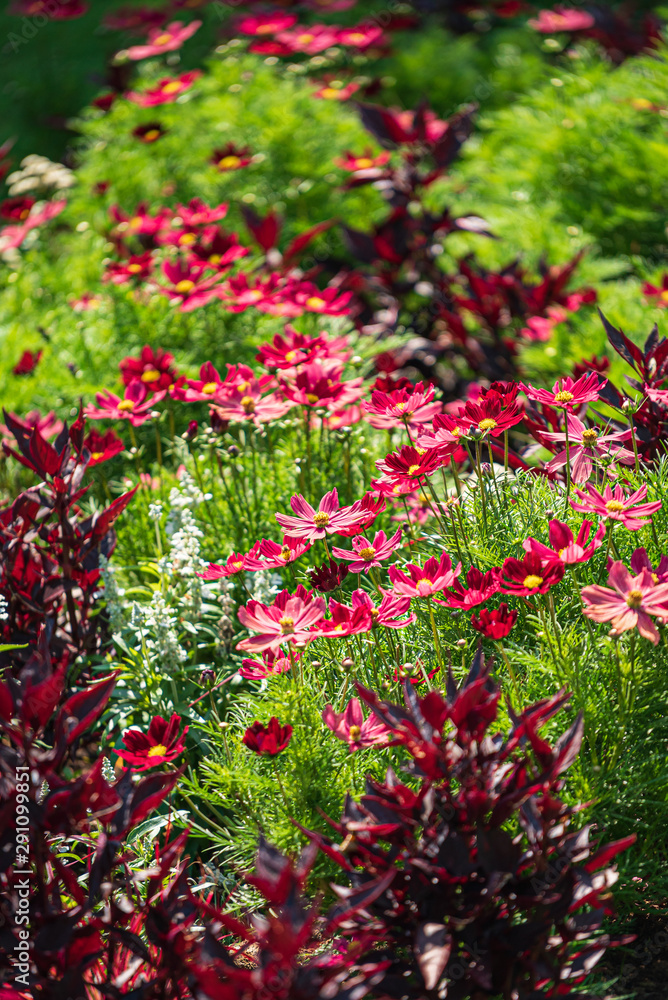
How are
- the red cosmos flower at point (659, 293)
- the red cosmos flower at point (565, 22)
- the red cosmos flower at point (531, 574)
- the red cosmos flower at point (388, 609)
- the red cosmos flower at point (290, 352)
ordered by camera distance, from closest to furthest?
the red cosmos flower at point (531, 574)
the red cosmos flower at point (388, 609)
the red cosmos flower at point (290, 352)
the red cosmos flower at point (659, 293)
the red cosmos flower at point (565, 22)

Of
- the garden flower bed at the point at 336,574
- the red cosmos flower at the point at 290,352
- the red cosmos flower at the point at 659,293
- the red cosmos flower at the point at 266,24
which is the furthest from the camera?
the red cosmos flower at the point at 266,24

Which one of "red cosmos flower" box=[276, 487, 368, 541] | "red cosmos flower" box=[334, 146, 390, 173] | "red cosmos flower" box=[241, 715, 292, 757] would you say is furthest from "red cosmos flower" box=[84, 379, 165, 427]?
"red cosmos flower" box=[334, 146, 390, 173]

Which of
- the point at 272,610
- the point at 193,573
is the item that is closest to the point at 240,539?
the point at 193,573

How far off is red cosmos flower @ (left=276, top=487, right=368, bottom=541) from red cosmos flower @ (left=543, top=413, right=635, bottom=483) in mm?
462

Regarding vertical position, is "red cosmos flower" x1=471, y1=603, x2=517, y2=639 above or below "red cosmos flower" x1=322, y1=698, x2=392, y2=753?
above

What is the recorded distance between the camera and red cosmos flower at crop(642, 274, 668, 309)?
288 cm

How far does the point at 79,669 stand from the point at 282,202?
9.47ft

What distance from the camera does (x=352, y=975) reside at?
1.34 metres

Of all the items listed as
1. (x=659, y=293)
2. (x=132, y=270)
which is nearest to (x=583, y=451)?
(x=659, y=293)

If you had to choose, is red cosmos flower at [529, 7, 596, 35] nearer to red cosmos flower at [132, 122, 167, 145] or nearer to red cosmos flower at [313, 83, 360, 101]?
red cosmos flower at [313, 83, 360, 101]

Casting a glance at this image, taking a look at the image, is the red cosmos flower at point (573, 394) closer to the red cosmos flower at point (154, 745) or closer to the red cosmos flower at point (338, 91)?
the red cosmos flower at point (154, 745)

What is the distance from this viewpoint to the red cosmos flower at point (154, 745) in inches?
58.1

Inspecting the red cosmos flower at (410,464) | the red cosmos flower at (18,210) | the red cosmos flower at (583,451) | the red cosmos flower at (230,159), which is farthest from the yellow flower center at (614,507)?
the red cosmos flower at (18,210)

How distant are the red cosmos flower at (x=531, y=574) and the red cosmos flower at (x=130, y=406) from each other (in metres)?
1.14
